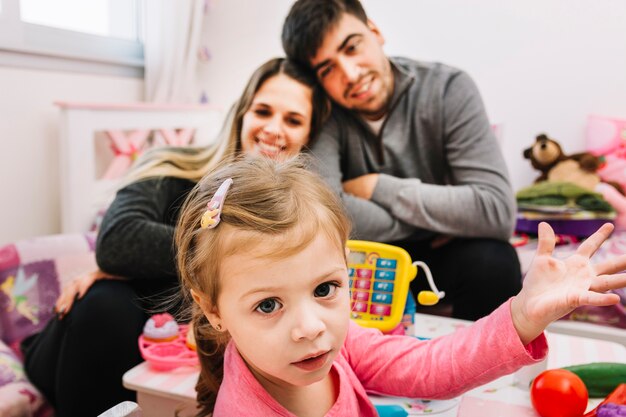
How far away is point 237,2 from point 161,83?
541mm

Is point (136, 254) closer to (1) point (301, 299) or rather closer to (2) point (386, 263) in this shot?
(2) point (386, 263)

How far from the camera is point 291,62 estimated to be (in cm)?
132

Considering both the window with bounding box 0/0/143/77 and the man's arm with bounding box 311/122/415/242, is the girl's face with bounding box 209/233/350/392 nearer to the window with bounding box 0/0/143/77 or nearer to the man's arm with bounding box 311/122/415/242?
the man's arm with bounding box 311/122/415/242

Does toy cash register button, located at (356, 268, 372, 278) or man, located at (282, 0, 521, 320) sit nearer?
toy cash register button, located at (356, 268, 372, 278)

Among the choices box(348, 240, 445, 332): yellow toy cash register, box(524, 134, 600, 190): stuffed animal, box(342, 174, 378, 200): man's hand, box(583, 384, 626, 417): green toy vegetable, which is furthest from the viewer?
box(524, 134, 600, 190): stuffed animal

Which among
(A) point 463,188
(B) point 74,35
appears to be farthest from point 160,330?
(B) point 74,35

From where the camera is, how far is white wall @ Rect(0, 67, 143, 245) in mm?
1666

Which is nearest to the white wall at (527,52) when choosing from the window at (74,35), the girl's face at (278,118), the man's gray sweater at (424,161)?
the window at (74,35)

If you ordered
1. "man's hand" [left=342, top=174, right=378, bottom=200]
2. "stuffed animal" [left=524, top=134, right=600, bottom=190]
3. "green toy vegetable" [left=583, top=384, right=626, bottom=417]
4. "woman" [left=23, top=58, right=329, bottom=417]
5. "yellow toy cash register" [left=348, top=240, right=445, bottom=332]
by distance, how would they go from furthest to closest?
"stuffed animal" [left=524, top=134, right=600, bottom=190]
"man's hand" [left=342, top=174, right=378, bottom=200]
"woman" [left=23, top=58, right=329, bottom=417]
"yellow toy cash register" [left=348, top=240, right=445, bottom=332]
"green toy vegetable" [left=583, top=384, right=626, bottom=417]

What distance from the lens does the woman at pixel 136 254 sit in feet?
3.54

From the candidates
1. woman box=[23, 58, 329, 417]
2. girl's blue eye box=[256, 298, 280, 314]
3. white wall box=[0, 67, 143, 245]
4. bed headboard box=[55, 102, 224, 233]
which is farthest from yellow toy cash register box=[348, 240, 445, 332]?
white wall box=[0, 67, 143, 245]

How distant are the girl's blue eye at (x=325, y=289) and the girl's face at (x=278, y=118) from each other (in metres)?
0.67

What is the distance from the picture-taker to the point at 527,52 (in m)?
2.12

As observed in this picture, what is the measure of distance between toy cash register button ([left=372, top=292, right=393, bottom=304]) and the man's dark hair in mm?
613
